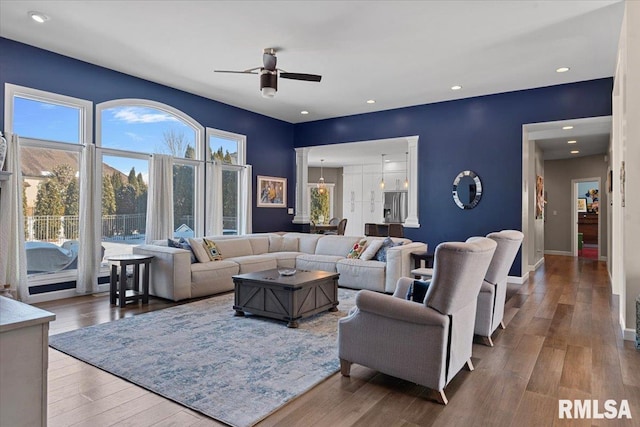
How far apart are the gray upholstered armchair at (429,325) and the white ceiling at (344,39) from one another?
264 cm

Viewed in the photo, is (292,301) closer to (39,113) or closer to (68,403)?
(68,403)

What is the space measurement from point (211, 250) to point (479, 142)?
Result: 4.83m

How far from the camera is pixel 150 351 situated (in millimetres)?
3303

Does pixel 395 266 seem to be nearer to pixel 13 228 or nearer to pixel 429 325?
pixel 429 325

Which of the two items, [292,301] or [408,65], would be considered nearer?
[292,301]

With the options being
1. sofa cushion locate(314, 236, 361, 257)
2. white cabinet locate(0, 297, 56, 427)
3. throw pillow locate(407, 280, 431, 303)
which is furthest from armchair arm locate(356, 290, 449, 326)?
sofa cushion locate(314, 236, 361, 257)

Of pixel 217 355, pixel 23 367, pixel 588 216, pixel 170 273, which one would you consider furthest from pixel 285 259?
pixel 588 216

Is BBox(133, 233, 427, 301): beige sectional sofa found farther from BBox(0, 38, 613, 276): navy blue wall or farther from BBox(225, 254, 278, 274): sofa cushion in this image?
BBox(0, 38, 613, 276): navy blue wall

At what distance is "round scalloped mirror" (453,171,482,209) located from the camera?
22.5 feet

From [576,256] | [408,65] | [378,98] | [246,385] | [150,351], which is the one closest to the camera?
[246,385]

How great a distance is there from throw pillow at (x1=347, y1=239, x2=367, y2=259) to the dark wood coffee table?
5.48 ft

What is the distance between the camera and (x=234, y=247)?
655cm

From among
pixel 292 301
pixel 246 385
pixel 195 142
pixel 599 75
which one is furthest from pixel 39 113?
pixel 599 75

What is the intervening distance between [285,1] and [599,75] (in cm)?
476
